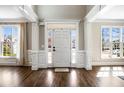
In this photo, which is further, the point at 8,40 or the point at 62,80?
the point at 8,40

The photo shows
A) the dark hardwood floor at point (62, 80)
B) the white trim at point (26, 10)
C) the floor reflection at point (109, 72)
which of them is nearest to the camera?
the dark hardwood floor at point (62, 80)

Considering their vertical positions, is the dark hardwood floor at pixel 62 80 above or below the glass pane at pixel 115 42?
below

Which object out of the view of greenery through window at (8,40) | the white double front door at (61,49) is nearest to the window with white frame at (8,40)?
the view of greenery through window at (8,40)

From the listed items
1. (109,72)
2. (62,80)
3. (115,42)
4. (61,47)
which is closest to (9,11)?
(61,47)

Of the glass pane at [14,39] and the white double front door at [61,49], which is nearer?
the white double front door at [61,49]

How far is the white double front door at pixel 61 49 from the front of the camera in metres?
10.7

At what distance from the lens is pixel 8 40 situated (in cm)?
1139

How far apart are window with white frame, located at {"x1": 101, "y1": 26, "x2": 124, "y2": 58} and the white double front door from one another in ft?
6.59

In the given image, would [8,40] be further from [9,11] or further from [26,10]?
[26,10]

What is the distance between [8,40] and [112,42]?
5.89 metres

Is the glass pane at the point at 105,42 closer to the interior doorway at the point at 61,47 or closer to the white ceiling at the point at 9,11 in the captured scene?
the interior doorway at the point at 61,47

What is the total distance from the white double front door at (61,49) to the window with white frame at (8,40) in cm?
226

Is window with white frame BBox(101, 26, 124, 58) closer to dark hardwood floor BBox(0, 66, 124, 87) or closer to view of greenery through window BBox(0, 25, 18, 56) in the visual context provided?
dark hardwood floor BBox(0, 66, 124, 87)

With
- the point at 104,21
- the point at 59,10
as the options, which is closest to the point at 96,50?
the point at 104,21
